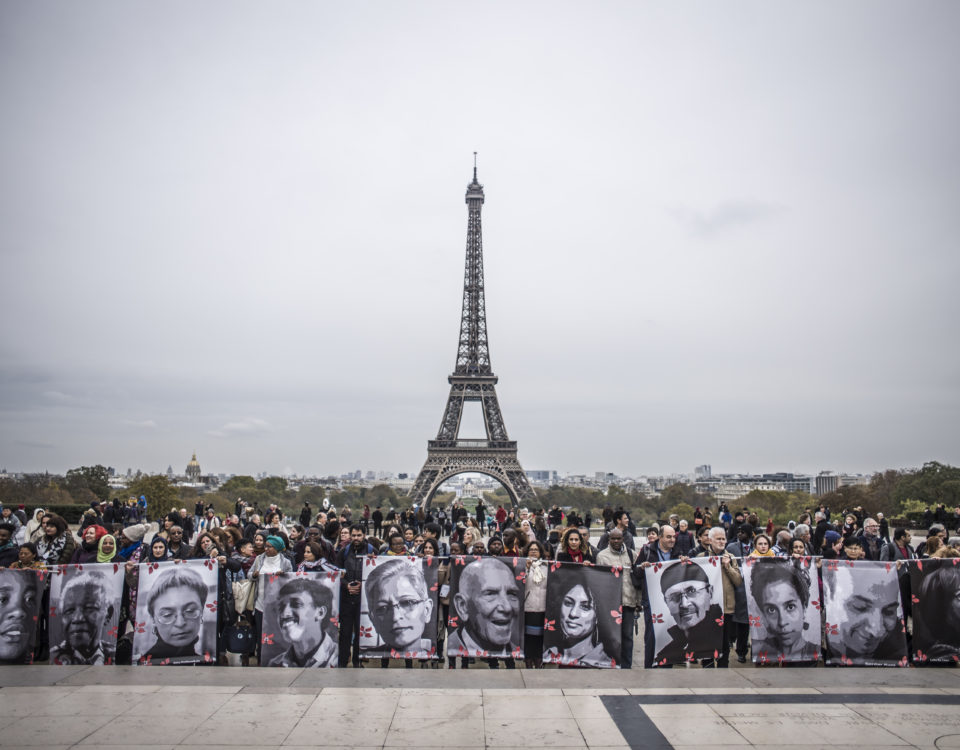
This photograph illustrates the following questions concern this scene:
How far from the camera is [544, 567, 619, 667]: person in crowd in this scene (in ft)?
29.0

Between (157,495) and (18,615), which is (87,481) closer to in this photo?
(157,495)

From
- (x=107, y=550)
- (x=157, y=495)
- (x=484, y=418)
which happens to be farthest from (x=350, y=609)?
(x=484, y=418)

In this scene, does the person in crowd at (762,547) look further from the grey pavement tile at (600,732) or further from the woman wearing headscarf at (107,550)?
the woman wearing headscarf at (107,550)

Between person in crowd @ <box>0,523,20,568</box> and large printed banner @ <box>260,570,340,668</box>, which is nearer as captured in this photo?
large printed banner @ <box>260,570,340,668</box>

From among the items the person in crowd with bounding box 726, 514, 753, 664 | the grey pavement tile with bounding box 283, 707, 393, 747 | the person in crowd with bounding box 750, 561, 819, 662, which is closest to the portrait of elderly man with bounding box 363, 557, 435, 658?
the grey pavement tile with bounding box 283, 707, 393, 747

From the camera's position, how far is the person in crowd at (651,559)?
8.94 metres

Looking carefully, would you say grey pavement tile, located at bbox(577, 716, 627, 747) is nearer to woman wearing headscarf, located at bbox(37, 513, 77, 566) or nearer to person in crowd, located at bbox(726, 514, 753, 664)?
person in crowd, located at bbox(726, 514, 753, 664)

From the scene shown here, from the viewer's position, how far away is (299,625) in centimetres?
877

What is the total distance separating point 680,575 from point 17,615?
7.94 m

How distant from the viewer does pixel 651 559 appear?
9.37 metres

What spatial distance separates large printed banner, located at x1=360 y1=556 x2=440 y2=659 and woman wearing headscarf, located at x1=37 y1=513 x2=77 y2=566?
385 cm

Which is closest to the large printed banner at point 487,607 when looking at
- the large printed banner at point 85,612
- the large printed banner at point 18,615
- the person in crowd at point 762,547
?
the person in crowd at point 762,547

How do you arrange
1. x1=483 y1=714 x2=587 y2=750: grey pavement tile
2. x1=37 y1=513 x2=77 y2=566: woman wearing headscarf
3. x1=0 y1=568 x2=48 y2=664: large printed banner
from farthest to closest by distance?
x1=37 y1=513 x2=77 y2=566: woman wearing headscarf
x1=0 y1=568 x2=48 y2=664: large printed banner
x1=483 y1=714 x2=587 y2=750: grey pavement tile

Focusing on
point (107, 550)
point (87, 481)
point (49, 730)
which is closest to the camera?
point (49, 730)
